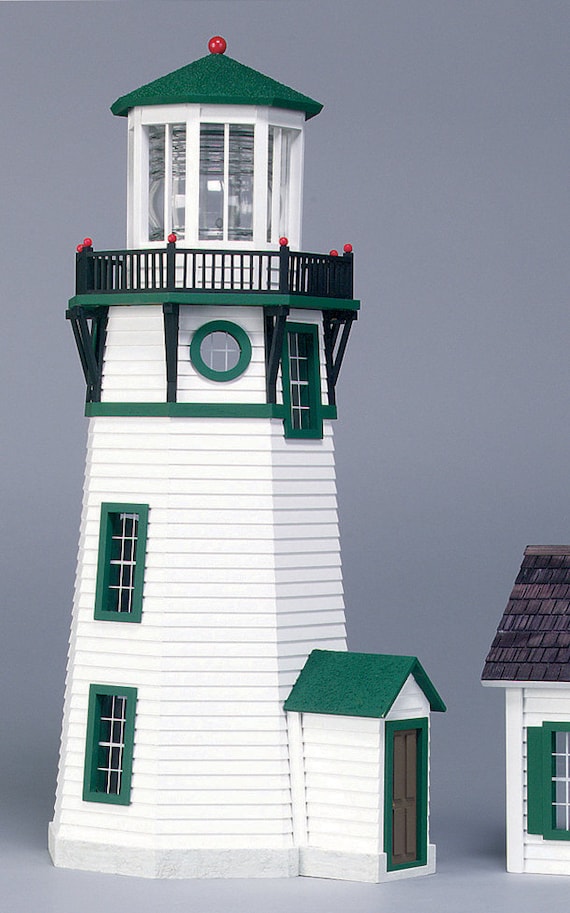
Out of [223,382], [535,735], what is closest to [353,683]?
[535,735]

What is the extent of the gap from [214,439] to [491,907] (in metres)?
5.57

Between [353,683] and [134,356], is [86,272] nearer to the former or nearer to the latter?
[134,356]

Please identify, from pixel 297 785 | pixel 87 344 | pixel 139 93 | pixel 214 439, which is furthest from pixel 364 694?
pixel 139 93

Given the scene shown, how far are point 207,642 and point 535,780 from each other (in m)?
3.65

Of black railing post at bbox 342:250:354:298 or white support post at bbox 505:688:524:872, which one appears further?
black railing post at bbox 342:250:354:298

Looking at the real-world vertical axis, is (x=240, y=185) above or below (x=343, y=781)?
above

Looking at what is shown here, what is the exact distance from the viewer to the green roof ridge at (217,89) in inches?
996

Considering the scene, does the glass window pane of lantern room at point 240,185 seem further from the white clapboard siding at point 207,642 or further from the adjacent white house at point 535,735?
the adjacent white house at point 535,735

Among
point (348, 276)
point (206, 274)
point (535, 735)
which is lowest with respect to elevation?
point (535, 735)

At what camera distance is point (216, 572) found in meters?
25.2

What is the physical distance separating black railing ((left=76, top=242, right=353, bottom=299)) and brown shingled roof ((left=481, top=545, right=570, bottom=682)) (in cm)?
360

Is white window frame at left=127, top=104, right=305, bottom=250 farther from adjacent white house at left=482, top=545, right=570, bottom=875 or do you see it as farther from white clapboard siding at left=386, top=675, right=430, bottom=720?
adjacent white house at left=482, top=545, right=570, bottom=875

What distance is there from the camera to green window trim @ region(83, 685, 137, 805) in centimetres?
2527

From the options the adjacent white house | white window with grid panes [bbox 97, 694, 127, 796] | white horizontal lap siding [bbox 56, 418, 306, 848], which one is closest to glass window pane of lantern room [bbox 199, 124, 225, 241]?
white horizontal lap siding [bbox 56, 418, 306, 848]
